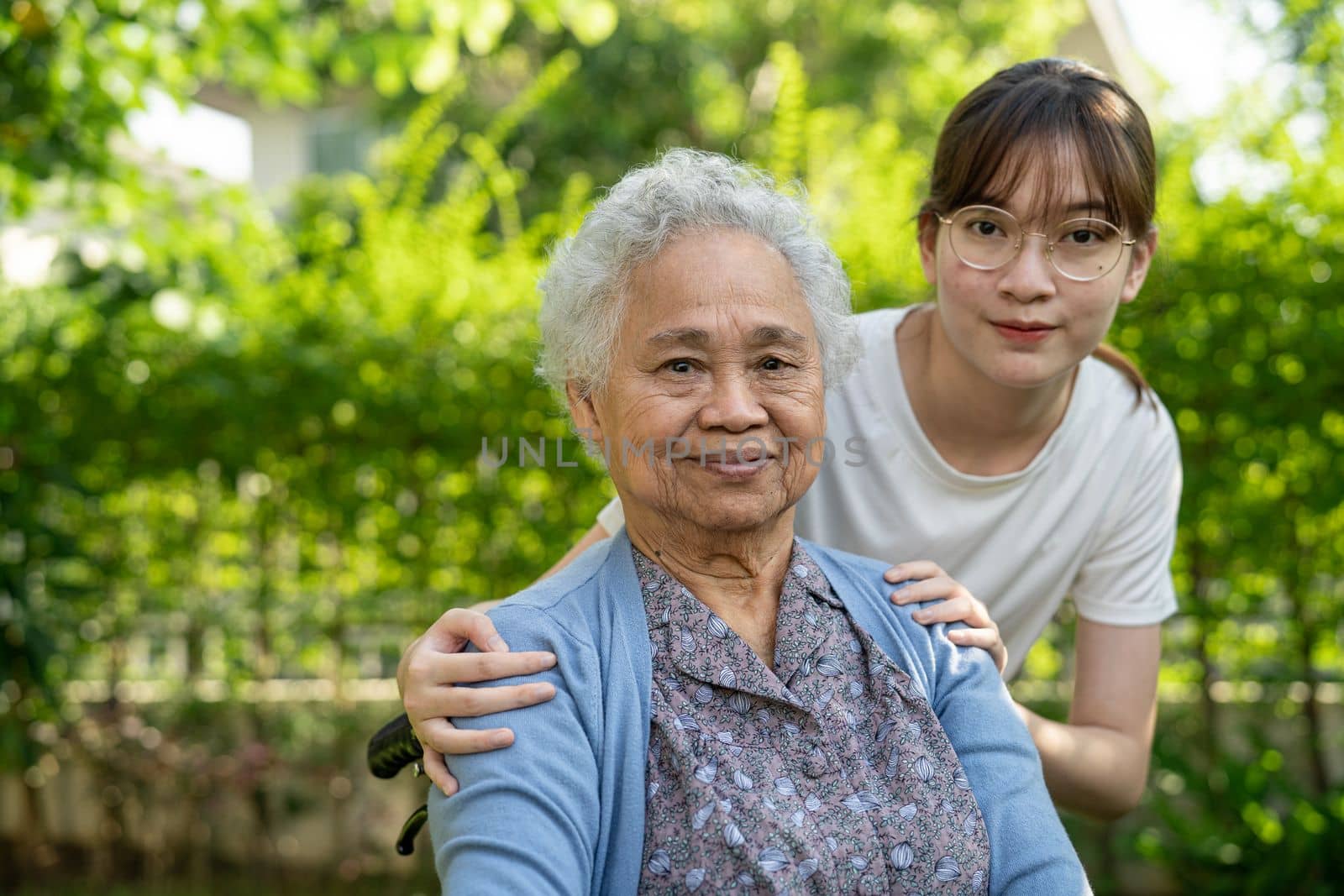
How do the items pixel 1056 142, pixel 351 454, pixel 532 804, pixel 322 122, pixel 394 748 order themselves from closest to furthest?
pixel 532 804 < pixel 394 748 < pixel 1056 142 < pixel 351 454 < pixel 322 122

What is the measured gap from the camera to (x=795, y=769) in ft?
4.99

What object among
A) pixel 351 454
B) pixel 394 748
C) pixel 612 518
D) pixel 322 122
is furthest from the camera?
pixel 322 122

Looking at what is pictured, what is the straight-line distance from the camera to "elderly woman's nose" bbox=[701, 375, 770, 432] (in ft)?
5.08

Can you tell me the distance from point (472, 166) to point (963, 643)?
381cm

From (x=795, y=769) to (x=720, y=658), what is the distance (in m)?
0.16

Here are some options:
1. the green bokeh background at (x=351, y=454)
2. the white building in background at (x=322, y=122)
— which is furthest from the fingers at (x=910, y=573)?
the white building in background at (x=322, y=122)

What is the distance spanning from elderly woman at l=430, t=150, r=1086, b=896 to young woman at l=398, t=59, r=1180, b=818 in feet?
0.70

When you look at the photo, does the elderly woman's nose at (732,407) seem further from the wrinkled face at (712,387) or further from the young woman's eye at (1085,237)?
the young woman's eye at (1085,237)

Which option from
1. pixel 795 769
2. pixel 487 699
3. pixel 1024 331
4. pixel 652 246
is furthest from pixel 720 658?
pixel 1024 331

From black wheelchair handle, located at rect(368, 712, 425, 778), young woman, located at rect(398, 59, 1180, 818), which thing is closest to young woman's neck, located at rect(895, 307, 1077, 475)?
young woman, located at rect(398, 59, 1180, 818)

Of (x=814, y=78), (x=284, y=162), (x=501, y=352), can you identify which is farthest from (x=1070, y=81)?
(x=284, y=162)

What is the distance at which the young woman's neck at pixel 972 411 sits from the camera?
6.84ft

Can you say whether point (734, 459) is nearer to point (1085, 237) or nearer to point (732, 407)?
point (732, 407)

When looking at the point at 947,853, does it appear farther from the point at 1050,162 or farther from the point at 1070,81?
the point at 1070,81
